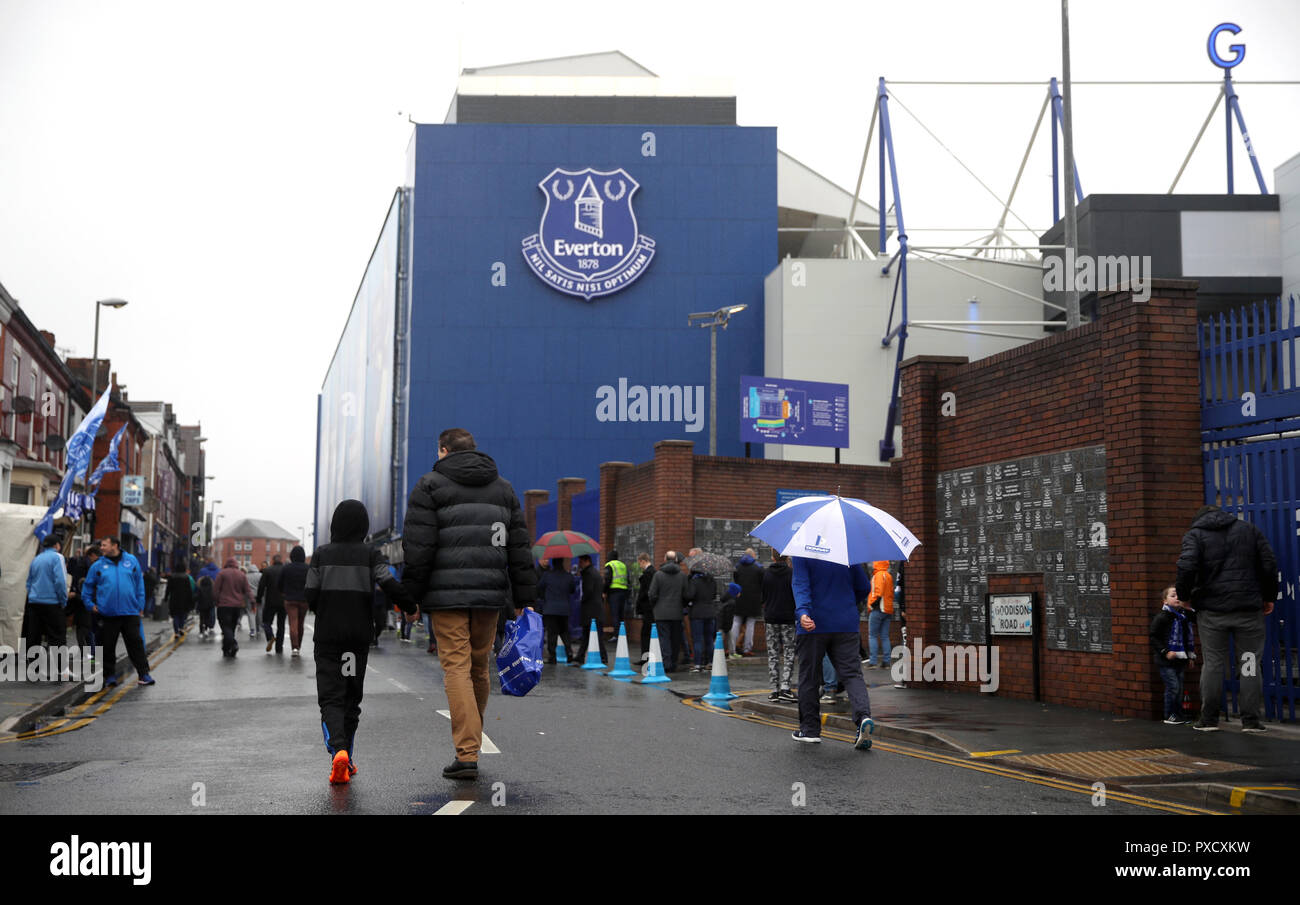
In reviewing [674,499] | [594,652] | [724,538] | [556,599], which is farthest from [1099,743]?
[724,538]

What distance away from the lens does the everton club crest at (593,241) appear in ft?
154

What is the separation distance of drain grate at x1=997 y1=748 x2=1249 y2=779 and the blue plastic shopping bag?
343 centimetres

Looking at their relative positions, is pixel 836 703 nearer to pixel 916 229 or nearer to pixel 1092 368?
pixel 1092 368

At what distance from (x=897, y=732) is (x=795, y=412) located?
27.3 metres

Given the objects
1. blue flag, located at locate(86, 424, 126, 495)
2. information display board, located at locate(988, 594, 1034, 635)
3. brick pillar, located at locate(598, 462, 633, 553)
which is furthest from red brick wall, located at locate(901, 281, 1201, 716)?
brick pillar, located at locate(598, 462, 633, 553)

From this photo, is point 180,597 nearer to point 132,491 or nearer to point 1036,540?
point 132,491

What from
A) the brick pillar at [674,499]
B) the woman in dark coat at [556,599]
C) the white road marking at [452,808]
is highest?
the brick pillar at [674,499]

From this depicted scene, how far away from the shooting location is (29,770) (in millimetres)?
8336

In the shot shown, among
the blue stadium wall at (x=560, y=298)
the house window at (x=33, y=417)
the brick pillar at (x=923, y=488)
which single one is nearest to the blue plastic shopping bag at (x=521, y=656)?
the brick pillar at (x=923, y=488)

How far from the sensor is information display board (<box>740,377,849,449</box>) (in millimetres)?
36844

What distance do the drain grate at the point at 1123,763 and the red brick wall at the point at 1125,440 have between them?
2671 mm

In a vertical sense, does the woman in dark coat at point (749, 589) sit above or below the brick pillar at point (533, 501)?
below

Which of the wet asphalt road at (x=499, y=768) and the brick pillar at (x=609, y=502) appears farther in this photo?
the brick pillar at (x=609, y=502)

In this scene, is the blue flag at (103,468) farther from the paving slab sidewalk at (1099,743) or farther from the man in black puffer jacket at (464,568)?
the man in black puffer jacket at (464,568)
